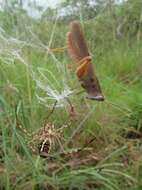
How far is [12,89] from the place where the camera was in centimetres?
170

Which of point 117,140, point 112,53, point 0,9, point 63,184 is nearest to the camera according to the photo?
point 63,184

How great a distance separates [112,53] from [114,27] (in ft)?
1.43

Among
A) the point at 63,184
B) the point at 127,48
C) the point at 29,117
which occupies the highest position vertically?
the point at 127,48

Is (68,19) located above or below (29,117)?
above

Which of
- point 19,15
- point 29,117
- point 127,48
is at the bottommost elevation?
point 29,117

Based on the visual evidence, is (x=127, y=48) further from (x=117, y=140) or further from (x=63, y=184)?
(x=63, y=184)

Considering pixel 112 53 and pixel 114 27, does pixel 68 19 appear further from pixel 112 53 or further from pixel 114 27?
pixel 112 53

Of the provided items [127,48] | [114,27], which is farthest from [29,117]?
[114,27]

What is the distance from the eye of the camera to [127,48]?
266 centimetres

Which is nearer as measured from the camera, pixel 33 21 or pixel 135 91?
pixel 135 91

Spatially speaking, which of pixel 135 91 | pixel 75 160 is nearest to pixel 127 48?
pixel 135 91

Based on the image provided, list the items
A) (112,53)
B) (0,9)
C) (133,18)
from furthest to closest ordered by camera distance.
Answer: (133,18) < (112,53) < (0,9)

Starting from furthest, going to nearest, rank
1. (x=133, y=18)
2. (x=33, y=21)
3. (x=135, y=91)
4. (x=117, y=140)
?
(x=133, y=18) < (x=33, y=21) < (x=135, y=91) < (x=117, y=140)

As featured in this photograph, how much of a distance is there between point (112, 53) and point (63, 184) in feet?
4.39
